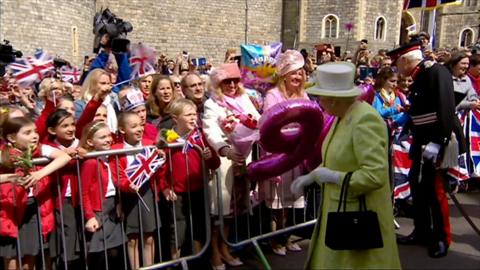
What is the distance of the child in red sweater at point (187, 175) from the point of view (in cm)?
351

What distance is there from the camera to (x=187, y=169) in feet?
11.5

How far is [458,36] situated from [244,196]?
1828 inches

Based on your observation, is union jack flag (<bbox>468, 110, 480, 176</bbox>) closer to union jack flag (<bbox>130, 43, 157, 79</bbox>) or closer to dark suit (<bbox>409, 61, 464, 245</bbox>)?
dark suit (<bbox>409, 61, 464, 245</bbox>)

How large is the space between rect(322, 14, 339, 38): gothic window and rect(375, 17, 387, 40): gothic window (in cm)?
309

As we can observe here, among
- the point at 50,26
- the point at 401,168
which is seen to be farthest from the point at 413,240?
the point at 50,26

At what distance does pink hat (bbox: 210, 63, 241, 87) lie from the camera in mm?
3812

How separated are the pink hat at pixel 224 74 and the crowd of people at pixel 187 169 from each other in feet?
0.04

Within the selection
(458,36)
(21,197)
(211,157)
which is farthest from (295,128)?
(458,36)

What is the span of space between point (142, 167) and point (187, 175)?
418mm

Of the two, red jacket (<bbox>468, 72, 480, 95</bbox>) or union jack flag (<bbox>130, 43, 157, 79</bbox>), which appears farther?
red jacket (<bbox>468, 72, 480, 95</bbox>)

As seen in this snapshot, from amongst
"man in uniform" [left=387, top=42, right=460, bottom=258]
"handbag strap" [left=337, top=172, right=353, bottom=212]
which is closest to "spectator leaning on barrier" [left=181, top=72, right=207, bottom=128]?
"man in uniform" [left=387, top=42, right=460, bottom=258]

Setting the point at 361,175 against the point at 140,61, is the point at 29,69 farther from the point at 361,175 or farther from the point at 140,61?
the point at 361,175

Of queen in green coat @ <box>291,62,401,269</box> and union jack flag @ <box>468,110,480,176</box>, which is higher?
queen in green coat @ <box>291,62,401,269</box>

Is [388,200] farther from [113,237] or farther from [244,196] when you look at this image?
[113,237]
